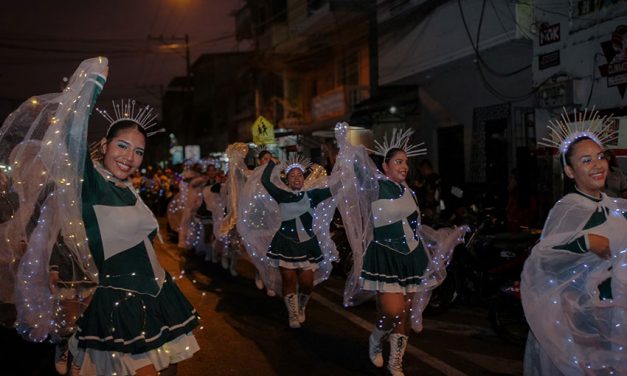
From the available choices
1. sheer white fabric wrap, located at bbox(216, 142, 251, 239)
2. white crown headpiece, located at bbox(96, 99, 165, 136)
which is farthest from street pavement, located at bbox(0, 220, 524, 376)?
white crown headpiece, located at bbox(96, 99, 165, 136)

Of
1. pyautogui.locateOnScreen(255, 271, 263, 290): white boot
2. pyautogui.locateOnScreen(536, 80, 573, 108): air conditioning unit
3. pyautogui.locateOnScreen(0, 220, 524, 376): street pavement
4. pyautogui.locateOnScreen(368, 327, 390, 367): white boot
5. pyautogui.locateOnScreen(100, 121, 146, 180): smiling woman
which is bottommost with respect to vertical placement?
pyautogui.locateOnScreen(0, 220, 524, 376): street pavement

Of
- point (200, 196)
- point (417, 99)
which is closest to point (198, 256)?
point (200, 196)

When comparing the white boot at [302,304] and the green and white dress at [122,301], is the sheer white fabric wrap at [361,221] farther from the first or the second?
the green and white dress at [122,301]

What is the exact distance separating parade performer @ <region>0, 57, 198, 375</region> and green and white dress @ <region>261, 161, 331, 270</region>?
12.3 feet

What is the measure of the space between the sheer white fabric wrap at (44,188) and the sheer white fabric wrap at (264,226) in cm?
408

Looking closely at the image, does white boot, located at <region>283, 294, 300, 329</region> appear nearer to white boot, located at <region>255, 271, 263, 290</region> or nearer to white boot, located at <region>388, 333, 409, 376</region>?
white boot, located at <region>388, 333, 409, 376</region>

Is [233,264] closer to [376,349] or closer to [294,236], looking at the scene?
[294,236]

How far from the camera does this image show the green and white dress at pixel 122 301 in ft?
12.1

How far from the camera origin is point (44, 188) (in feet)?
12.7

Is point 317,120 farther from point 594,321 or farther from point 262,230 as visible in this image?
point 594,321

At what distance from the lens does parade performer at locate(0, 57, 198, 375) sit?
3.61 metres

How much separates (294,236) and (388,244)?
7.17ft

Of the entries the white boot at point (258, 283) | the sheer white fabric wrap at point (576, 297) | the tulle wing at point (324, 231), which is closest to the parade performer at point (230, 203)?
the white boot at point (258, 283)

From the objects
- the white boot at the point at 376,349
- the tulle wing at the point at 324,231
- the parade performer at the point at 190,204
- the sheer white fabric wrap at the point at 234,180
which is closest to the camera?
the white boot at the point at 376,349
